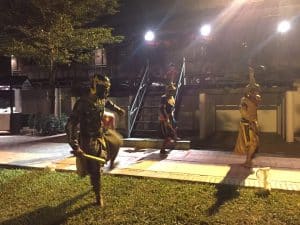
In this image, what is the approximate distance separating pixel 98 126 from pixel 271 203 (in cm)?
298

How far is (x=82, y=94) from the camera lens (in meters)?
5.81

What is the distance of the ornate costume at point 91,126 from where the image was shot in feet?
18.6

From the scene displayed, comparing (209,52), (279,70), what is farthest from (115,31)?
(279,70)

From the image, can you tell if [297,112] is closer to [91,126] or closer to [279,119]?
[279,119]

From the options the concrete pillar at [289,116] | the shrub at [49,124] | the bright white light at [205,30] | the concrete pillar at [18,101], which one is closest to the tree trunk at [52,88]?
the shrub at [49,124]

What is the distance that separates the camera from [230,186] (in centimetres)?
660

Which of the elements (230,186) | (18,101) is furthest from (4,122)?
(230,186)

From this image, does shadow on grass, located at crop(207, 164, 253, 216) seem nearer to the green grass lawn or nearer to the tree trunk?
the green grass lawn

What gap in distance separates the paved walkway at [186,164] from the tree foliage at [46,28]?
414cm

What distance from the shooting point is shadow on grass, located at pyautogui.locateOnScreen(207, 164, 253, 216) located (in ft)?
18.9

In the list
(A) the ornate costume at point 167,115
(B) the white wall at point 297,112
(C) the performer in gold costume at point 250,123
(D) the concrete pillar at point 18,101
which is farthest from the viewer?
(D) the concrete pillar at point 18,101

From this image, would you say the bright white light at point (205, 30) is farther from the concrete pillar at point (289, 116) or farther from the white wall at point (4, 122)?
the white wall at point (4, 122)

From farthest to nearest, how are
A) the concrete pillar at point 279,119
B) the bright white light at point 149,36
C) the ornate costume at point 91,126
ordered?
1. the bright white light at point 149,36
2. the concrete pillar at point 279,119
3. the ornate costume at point 91,126

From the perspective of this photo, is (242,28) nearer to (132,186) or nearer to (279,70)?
(279,70)
